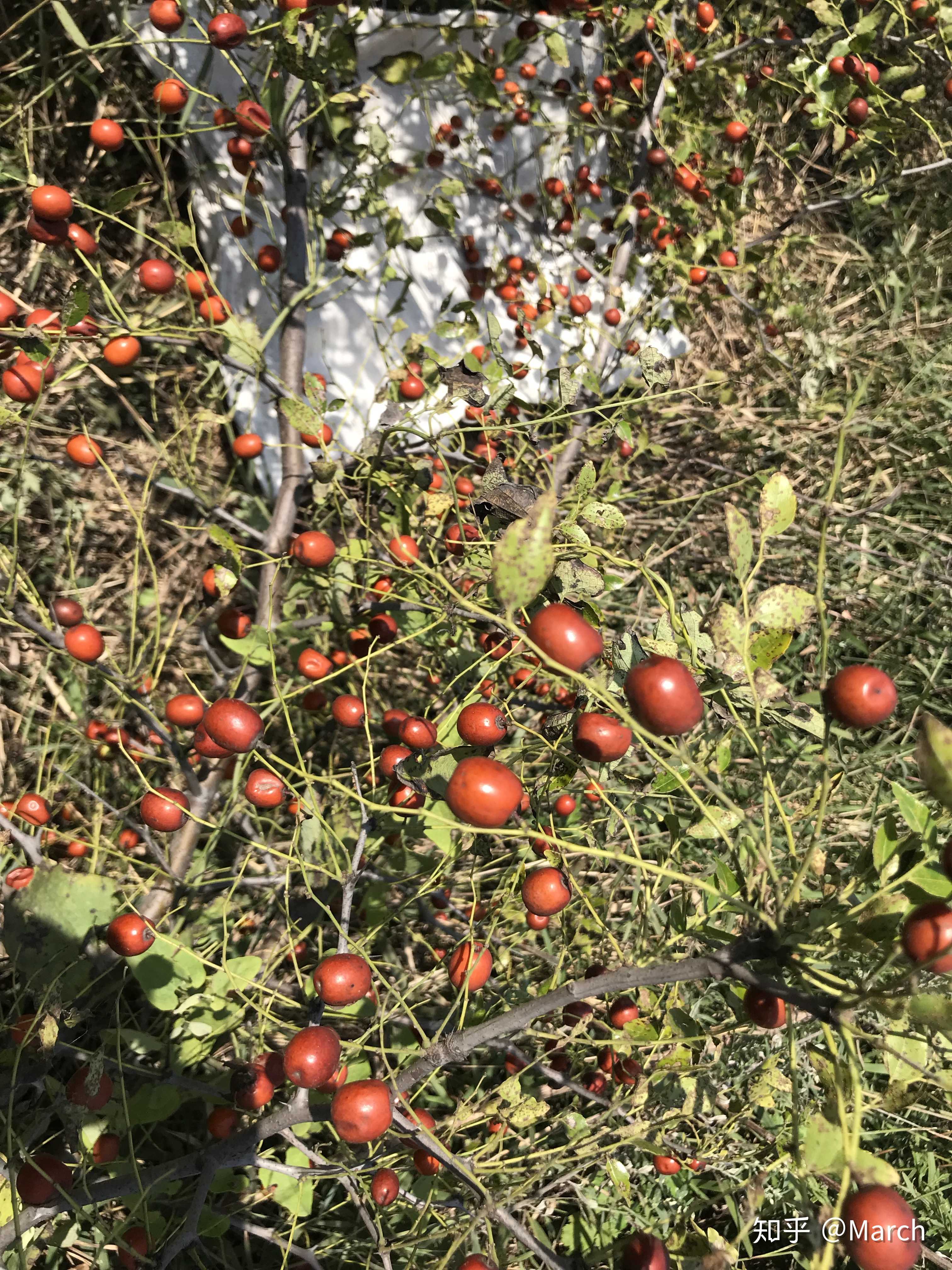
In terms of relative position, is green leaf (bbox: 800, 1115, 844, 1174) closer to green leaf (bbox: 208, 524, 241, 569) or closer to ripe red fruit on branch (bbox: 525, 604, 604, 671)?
ripe red fruit on branch (bbox: 525, 604, 604, 671)

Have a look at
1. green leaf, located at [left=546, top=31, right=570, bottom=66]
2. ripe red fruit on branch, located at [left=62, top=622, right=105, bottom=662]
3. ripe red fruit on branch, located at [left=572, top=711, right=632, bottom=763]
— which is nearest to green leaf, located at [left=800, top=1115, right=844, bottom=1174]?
ripe red fruit on branch, located at [left=572, top=711, right=632, bottom=763]

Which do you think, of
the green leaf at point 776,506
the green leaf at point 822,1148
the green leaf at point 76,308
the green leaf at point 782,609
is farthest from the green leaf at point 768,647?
the green leaf at point 76,308

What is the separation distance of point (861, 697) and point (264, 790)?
972 millimetres

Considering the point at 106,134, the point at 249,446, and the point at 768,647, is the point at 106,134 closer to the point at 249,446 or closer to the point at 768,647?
the point at 249,446

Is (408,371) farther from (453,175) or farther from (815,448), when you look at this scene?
(815,448)

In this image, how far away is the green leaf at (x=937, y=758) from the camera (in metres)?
0.66

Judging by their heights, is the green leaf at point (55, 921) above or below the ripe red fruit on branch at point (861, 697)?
below

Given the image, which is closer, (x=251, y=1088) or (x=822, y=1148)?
(x=822, y=1148)

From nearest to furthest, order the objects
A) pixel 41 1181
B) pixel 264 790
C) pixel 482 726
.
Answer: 1. pixel 482 726
2. pixel 41 1181
3. pixel 264 790

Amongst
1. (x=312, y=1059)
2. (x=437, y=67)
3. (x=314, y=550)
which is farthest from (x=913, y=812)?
(x=437, y=67)

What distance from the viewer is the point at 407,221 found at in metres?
2.72

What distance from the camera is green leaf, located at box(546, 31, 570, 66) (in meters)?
2.17

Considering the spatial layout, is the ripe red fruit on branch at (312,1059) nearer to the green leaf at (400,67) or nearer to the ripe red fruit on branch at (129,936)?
the ripe red fruit on branch at (129,936)

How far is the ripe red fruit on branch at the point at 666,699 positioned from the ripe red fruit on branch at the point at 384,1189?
1.04m
